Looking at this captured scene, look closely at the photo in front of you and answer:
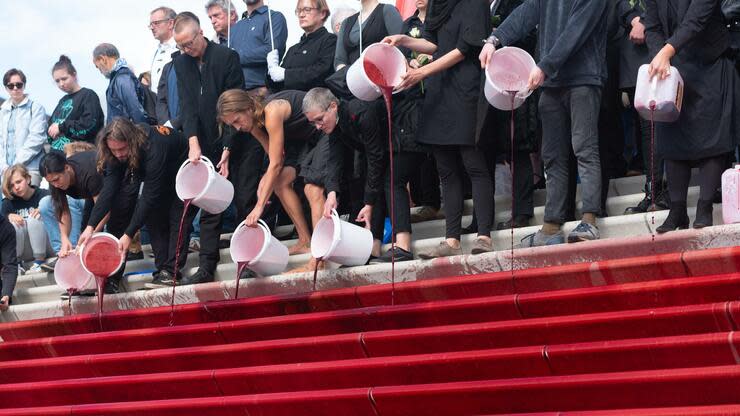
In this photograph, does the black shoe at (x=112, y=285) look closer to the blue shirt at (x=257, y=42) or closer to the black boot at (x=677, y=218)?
the blue shirt at (x=257, y=42)

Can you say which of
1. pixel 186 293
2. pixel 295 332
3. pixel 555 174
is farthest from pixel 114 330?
pixel 555 174

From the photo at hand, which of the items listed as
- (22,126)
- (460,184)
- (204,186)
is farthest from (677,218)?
(22,126)

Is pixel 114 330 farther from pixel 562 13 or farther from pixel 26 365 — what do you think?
pixel 562 13

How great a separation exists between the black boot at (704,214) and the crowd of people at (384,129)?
2 cm

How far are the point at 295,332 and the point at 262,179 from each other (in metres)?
1.57

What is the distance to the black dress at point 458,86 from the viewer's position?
7719mm

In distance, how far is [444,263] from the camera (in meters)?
7.39

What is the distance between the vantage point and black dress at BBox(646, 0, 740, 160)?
6961mm

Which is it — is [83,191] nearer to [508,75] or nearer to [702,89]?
[508,75]

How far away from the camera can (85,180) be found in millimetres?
9641

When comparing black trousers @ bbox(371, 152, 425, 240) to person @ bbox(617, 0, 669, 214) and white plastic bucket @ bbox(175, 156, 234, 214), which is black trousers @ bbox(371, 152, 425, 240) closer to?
white plastic bucket @ bbox(175, 156, 234, 214)

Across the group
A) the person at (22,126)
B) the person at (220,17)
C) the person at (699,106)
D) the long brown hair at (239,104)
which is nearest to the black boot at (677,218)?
the person at (699,106)

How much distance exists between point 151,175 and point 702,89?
12.2 feet

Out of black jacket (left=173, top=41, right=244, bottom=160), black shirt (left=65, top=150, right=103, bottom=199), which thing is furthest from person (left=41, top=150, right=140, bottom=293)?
black jacket (left=173, top=41, right=244, bottom=160)
